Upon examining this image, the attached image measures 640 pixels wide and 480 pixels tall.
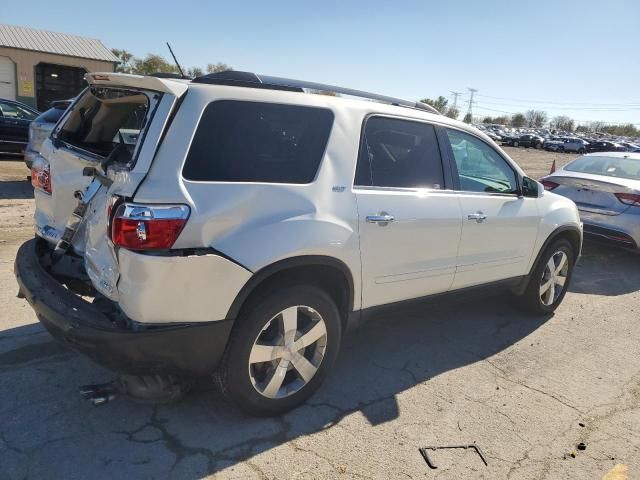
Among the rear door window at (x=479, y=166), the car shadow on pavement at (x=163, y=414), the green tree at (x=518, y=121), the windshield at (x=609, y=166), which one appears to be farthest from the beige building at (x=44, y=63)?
the green tree at (x=518, y=121)

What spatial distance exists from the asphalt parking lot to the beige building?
2350cm

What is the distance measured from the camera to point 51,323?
8.52 ft

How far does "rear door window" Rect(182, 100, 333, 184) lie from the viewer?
99.7 inches

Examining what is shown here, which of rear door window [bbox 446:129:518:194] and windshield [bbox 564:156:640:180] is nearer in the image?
rear door window [bbox 446:129:518:194]

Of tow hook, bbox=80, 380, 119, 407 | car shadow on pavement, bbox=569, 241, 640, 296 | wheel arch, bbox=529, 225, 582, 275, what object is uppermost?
wheel arch, bbox=529, 225, 582, 275

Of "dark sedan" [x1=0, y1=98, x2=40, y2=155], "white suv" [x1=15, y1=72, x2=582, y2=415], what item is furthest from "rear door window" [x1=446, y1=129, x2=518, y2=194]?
"dark sedan" [x1=0, y1=98, x2=40, y2=155]

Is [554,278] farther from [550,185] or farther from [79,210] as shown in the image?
[79,210]

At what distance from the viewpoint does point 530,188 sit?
175 inches

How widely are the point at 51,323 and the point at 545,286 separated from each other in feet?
13.9

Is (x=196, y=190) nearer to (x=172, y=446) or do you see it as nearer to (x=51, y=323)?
(x=51, y=323)

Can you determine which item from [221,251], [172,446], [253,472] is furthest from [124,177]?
[253,472]

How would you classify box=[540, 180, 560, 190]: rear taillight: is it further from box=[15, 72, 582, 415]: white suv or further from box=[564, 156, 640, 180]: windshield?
box=[15, 72, 582, 415]: white suv

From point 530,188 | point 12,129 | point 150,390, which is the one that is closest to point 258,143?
point 150,390

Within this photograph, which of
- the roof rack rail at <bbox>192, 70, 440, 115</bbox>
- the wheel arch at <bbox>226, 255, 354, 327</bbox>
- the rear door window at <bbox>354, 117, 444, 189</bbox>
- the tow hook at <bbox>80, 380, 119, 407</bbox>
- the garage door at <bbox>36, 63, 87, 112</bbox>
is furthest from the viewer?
the garage door at <bbox>36, 63, 87, 112</bbox>
